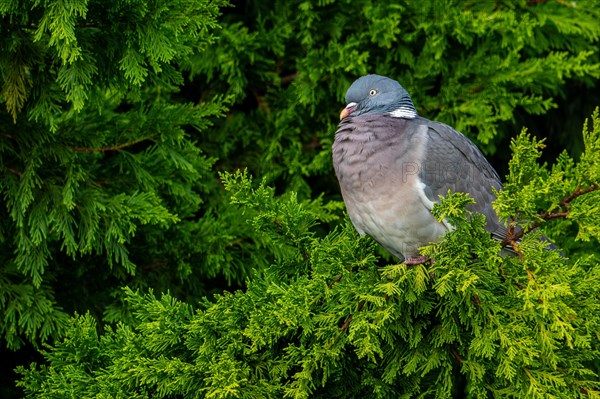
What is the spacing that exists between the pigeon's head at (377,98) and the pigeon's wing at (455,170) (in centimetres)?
13

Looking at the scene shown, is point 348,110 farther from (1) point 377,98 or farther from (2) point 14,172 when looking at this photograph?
(2) point 14,172

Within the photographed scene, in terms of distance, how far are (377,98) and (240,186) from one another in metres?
1.10

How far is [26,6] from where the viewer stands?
3211 mm

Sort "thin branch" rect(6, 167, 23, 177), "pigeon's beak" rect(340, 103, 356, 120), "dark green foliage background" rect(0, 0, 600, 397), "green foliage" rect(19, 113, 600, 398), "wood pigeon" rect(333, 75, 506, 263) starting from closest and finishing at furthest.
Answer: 1. "green foliage" rect(19, 113, 600, 398)
2. "dark green foliage background" rect(0, 0, 600, 397)
3. "wood pigeon" rect(333, 75, 506, 263)
4. "thin branch" rect(6, 167, 23, 177)
5. "pigeon's beak" rect(340, 103, 356, 120)

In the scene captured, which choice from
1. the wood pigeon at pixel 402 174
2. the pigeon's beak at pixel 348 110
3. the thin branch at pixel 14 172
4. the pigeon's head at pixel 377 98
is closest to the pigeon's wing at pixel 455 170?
the wood pigeon at pixel 402 174

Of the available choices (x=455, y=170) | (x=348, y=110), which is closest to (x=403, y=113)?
(x=348, y=110)

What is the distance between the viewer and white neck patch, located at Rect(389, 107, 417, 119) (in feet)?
12.2

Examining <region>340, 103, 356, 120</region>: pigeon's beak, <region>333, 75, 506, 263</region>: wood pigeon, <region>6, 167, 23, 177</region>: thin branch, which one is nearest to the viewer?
<region>333, 75, 506, 263</region>: wood pigeon

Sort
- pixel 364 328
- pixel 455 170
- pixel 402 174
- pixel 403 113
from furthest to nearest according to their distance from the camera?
pixel 403 113
pixel 455 170
pixel 402 174
pixel 364 328

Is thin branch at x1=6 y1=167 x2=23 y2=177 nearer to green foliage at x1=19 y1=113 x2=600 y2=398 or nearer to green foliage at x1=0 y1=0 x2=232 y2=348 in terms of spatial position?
green foliage at x1=0 y1=0 x2=232 y2=348

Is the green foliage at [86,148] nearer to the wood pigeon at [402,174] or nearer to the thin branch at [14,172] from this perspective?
the thin branch at [14,172]

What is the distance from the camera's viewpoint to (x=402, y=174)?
11.2 feet

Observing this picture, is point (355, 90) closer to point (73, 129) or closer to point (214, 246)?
point (214, 246)

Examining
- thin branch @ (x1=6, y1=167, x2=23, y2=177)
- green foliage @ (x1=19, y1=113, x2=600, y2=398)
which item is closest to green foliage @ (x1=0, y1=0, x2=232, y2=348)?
thin branch @ (x1=6, y1=167, x2=23, y2=177)
